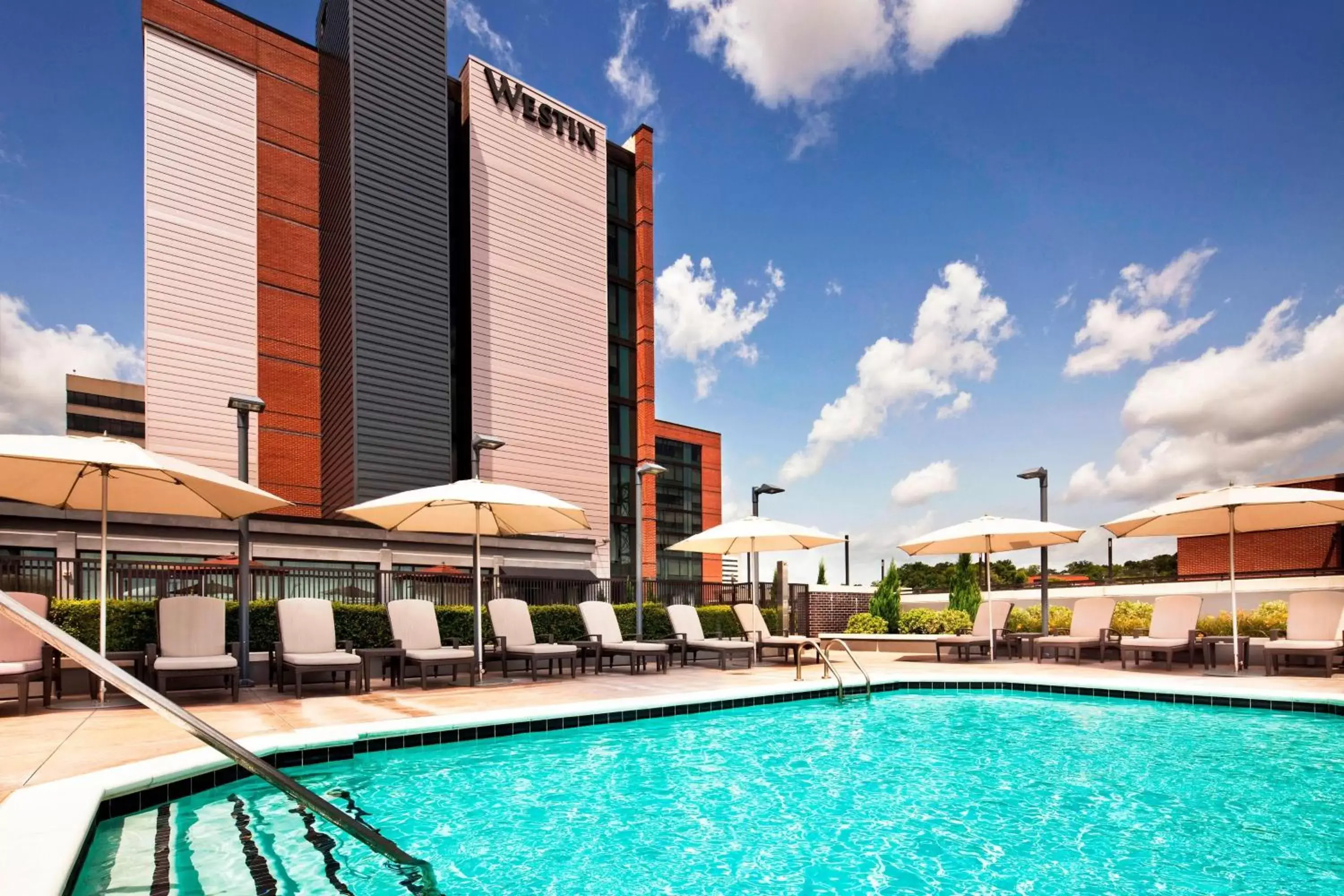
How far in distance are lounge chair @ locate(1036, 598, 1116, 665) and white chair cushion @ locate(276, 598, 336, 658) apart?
10.4 m

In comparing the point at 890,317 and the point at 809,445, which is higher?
the point at 890,317

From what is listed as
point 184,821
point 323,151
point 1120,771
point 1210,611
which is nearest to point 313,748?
point 184,821

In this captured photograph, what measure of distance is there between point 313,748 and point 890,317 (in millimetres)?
26007

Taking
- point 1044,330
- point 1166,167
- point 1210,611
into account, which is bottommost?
point 1210,611

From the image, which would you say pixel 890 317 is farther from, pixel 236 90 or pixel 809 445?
pixel 236 90

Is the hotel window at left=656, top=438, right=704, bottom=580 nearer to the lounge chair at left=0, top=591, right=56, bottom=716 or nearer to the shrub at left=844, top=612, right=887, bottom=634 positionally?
the shrub at left=844, top=612, right=887, bottom=634

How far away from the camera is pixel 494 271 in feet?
82.7

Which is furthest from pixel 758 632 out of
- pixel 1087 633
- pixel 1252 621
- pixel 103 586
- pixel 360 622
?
pixel 103 586

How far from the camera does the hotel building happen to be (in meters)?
20.9

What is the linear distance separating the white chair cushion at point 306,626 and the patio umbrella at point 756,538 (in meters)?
5.51

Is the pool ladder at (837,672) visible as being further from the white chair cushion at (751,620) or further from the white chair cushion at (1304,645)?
the white chair cushion at (1304,645)

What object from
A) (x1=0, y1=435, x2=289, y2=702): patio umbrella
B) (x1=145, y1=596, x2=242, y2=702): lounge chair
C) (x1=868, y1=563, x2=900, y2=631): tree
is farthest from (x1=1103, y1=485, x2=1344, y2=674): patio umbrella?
(x1=145, y1=596, x2=242, y2=702): lounge chair

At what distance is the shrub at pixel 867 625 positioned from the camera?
18266 mm

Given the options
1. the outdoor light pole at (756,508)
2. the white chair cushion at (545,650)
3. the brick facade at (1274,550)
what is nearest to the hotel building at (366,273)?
the outdoor light pole at (756,508)
